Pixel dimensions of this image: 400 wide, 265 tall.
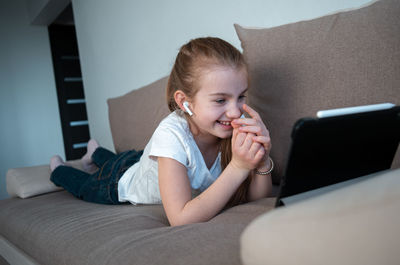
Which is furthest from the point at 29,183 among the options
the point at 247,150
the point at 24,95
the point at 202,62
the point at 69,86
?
the point at 69,86

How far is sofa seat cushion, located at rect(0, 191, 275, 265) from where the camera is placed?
608 millimetres

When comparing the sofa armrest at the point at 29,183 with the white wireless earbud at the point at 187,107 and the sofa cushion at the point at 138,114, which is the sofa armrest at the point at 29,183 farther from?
the white wireless earbud at the point at 187,107

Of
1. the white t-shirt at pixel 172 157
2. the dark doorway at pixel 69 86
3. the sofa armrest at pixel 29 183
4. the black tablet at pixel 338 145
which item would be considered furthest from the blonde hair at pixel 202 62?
the dark doorway at pixel 69 86

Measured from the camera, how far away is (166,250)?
62 cm

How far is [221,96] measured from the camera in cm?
88

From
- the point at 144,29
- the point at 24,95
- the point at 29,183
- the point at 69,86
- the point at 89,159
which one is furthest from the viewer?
the point at 69,86

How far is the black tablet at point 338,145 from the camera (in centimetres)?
50

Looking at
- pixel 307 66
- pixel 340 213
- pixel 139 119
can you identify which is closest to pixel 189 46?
pixel 307 66

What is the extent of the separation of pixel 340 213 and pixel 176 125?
678 millimetres

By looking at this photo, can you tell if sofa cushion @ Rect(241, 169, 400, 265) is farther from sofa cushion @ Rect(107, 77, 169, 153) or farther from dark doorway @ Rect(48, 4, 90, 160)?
dark doorway @ Rect(48, 4, 90, 160)

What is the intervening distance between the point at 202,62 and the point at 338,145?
1.59 feet

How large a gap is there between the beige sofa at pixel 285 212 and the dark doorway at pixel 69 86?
3.31 m

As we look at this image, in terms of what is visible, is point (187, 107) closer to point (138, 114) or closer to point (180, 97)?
point (180, 97)

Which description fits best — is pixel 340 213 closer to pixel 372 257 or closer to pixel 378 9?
pixel 372 257
